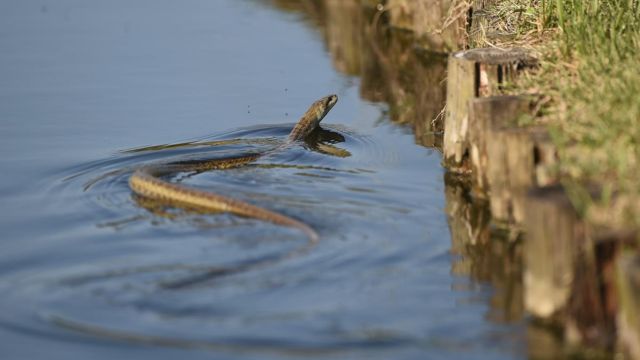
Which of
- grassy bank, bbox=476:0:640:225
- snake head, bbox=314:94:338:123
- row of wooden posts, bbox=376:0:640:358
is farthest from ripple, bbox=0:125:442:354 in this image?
grassy bank, bbox=476:0:640:225

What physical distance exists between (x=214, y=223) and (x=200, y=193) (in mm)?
663

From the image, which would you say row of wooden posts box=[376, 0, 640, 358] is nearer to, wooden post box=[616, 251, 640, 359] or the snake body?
wooden post box=[616, 251, 640, 359]

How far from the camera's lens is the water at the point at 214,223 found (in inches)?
292

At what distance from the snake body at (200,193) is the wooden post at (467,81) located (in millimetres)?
1978

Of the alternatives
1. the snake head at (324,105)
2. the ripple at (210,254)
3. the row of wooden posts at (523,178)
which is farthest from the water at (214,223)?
the row of wooden posts at (523,178)

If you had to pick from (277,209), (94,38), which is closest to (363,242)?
(277,209)

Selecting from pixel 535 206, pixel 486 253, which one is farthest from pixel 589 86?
pixel 535 206

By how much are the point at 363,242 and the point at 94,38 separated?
10.5 m

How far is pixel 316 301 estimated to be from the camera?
7.92 metres

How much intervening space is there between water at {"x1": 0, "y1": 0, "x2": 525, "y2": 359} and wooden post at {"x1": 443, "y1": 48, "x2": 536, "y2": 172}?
35cm

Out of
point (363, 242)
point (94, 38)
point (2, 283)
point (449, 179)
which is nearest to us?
point (2, 283)

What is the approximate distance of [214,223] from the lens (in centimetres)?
971

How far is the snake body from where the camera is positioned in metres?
9.64

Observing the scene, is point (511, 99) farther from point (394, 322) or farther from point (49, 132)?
point (49, 132)
